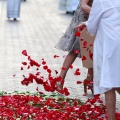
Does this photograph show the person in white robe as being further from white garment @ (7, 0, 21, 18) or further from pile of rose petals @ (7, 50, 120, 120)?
white garment @ (7, 0, 21, 18)

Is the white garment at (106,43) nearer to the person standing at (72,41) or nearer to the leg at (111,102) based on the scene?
the leg at (111,102)

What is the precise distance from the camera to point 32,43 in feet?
43.3

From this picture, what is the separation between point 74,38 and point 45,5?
60.4ft

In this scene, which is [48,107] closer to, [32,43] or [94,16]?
[94,16]

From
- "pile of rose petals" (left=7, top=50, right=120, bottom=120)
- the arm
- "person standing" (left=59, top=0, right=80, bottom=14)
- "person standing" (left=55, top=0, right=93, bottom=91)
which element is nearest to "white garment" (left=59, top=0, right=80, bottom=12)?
"person standing" (left=59, top=0, right=80, bottom=14)

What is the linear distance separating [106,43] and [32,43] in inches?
306

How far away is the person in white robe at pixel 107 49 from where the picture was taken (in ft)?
17.8

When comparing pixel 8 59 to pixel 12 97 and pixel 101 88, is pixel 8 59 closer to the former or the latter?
pixel 12 97

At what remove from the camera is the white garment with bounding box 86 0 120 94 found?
17.8 ft

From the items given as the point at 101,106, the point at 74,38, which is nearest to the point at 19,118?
the point at 101,106

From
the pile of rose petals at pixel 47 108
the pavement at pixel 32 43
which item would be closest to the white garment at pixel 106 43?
the pile of rose petals at pixel 47 108

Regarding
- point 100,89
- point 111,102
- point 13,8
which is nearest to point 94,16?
point 100,89

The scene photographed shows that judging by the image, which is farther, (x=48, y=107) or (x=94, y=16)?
(x=48, y=107)

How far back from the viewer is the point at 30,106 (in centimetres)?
650
